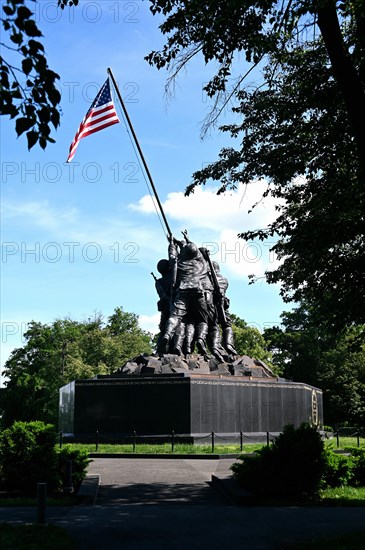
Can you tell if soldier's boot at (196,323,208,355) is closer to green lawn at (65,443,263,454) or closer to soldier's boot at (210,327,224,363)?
soldier's boot at (210,327,224,363)

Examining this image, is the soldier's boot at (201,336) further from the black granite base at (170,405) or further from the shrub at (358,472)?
the shrub at (358,472)

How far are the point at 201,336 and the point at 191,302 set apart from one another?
141cm

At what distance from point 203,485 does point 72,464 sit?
2.79 m

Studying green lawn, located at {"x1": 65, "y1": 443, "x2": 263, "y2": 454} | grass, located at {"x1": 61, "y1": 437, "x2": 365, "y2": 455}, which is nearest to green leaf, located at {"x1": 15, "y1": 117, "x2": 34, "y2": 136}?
grass, located at {"x1": 61, "y1": 437, "x2": 365, "y2": 455}

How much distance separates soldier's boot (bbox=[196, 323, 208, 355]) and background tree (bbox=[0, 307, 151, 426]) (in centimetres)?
2448

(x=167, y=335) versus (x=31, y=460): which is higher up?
(x=167, y=335)

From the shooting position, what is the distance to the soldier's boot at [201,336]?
26.5 m

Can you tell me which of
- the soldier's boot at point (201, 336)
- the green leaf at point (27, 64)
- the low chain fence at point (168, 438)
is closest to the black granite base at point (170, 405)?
the low chain fence at point (168, 438)

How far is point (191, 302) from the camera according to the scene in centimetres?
2662

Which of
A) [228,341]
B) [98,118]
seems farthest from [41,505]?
[228,341]

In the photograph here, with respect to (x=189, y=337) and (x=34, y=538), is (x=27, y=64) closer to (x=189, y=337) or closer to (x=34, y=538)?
(x=34, y=538)

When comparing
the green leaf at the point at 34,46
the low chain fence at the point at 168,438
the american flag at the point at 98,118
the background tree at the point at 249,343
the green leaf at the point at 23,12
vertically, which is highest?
the american flag at the point at 98,118

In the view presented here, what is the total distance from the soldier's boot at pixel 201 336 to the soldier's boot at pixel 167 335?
3.89 ft

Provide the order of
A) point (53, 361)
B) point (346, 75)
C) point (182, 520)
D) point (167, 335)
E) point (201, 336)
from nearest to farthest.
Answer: point (182, 520)
point (346, 75)
point (167, 335)
point (201, 336)
point (53, 361)
